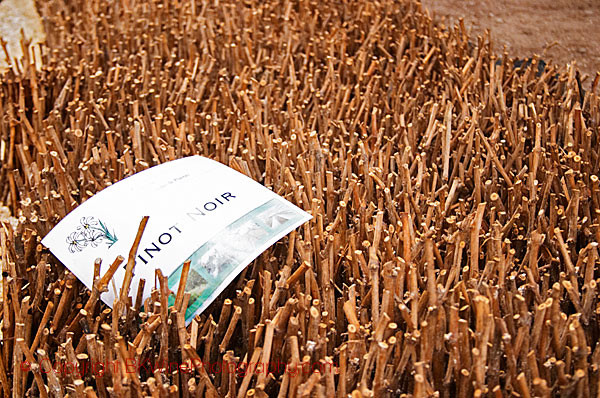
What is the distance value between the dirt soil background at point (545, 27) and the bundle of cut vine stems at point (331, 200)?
0.05 m

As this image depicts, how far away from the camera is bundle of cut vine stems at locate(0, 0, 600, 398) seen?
0.70 m

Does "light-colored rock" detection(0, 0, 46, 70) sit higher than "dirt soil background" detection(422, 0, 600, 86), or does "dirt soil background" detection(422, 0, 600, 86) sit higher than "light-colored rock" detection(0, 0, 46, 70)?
"dirt soil background" detection(422, 0, 600, 86)

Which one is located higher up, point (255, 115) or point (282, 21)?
point (282, 21)

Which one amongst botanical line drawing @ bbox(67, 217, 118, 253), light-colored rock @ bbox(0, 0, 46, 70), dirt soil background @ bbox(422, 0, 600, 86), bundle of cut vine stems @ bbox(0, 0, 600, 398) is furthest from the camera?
light-colored rock @ bbox(0, 0, 46, 70)

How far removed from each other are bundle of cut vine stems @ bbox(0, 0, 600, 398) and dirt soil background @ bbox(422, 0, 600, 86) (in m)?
0.05

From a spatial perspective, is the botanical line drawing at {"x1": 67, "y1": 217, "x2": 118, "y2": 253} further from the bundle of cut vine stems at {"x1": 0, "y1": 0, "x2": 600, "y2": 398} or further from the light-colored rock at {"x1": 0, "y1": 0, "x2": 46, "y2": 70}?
the light-colored rock at {"x1": 0, "y1": 0, "x2": 46, "y2": 70}

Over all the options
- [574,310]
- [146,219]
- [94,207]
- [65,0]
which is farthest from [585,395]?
[65,0]

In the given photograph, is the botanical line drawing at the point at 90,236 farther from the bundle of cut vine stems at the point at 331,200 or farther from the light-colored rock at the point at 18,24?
the light-colored rock at the point at 18,24

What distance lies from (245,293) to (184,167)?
258mm

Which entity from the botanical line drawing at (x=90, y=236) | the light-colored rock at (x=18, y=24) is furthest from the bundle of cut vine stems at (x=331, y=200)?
the light-colored rock at (x=18, y=24)

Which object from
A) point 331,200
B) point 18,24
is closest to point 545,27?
point 331,200

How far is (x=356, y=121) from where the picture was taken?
3.83ft

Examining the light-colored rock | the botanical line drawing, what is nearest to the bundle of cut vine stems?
the botanical line drawing

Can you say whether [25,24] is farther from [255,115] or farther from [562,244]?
[562,244]
